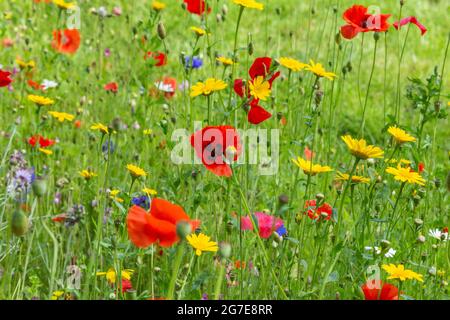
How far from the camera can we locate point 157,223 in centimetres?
100

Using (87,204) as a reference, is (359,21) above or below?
above

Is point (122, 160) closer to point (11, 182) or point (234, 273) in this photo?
point (11, 182)

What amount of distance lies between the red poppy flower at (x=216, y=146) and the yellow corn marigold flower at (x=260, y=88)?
0.65 feet

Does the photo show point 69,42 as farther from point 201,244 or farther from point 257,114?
point 201,244

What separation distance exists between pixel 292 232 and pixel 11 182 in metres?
0.68

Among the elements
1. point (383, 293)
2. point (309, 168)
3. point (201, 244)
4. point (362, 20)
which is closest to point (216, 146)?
point (201, 244)

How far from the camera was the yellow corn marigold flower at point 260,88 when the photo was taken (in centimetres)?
148

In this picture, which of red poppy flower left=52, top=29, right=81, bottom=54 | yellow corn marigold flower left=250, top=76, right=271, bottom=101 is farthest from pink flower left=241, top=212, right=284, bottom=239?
red poppy flower left=52, top=29, right=81, bottom=54

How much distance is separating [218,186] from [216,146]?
0.23 meters

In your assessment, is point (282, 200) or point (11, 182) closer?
point (282, 200)

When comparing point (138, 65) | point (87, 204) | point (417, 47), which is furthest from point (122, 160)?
point (417, 47)

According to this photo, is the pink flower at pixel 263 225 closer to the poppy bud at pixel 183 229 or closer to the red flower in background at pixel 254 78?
the red flower in background at pixel 254 78

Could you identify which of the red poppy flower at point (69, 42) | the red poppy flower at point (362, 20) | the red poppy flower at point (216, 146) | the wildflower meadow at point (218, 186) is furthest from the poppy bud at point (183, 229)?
the red poppy flower at point (69, 42)
